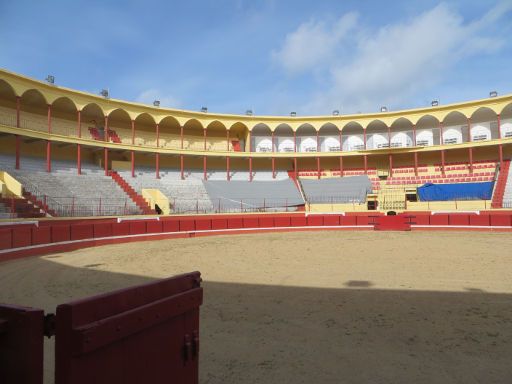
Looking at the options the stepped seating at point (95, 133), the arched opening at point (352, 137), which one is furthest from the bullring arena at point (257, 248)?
the stepped seating at point (95, 133)

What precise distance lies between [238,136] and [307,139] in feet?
28.8

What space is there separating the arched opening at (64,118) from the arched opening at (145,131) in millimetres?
6104

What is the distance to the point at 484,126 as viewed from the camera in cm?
3841

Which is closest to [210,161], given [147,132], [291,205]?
[147,132]

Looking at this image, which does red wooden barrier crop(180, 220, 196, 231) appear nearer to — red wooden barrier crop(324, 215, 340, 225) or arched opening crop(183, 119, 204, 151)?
red wooden barrier crop(324, 215, 340, 225)

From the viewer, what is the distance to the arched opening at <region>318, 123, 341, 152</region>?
141 feet

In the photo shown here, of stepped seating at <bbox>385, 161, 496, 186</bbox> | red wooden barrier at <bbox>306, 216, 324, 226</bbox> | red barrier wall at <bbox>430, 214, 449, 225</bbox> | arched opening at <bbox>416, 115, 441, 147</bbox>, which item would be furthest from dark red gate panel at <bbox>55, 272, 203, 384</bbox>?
arched opening at <bbox>416, 115, 441, 147</bbox>

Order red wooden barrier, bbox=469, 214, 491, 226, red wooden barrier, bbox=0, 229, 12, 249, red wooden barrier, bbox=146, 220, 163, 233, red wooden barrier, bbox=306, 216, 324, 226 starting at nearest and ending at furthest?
red wooden barrier, bbox=0, 229, 12, 249
red wooden barrier, bbox=146, 220, 163, 233
red wooden barrier, bbox=469, 214, 491, 226
red wooden barrier, bbox=306, 216, 324, 226

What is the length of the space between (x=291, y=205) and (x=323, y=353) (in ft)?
93.0

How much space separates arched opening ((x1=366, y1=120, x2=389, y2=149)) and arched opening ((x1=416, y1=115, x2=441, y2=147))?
141 inches

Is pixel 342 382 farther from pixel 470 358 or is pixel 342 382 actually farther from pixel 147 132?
pixel 147 132

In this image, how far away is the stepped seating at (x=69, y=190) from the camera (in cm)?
2169

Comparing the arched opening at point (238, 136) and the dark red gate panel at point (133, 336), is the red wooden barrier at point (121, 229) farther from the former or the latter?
the arched opening at point (238, 136)

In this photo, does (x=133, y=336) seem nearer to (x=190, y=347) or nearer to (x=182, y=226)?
(x=190, y=347)
